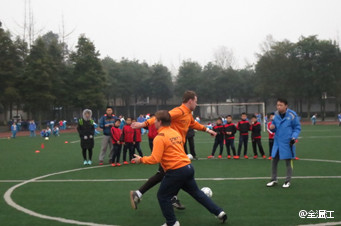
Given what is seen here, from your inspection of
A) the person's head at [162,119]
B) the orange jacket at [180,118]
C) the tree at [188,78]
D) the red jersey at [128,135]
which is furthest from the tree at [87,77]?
the person's head at [162,119]

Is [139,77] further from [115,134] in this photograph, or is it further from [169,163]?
[169,163]

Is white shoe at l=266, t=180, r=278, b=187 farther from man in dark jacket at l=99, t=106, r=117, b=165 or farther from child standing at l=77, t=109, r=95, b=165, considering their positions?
child standing at l=77, t=109, r=95, b=165

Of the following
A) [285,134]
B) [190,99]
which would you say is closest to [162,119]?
[190,99]

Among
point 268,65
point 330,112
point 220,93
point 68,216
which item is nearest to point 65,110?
point 220,93

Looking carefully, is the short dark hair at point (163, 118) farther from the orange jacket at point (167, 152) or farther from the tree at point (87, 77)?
the tree at point (87, 77)

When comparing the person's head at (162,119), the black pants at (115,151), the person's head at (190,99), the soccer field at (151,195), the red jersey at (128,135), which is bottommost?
the soccer field at (151,195)

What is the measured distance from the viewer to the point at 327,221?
531 centimetres

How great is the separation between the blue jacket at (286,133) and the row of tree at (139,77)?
122ft

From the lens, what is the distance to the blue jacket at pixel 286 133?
762 cm

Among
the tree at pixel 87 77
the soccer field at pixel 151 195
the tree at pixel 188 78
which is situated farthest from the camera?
the tree at pixel 188 78

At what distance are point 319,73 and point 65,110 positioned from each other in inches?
1433

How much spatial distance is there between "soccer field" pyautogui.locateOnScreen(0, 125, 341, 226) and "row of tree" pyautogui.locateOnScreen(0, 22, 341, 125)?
32.2 meters

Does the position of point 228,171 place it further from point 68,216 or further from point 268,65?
point 268,65

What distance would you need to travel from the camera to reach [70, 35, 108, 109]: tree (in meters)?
Answer: 44.8
